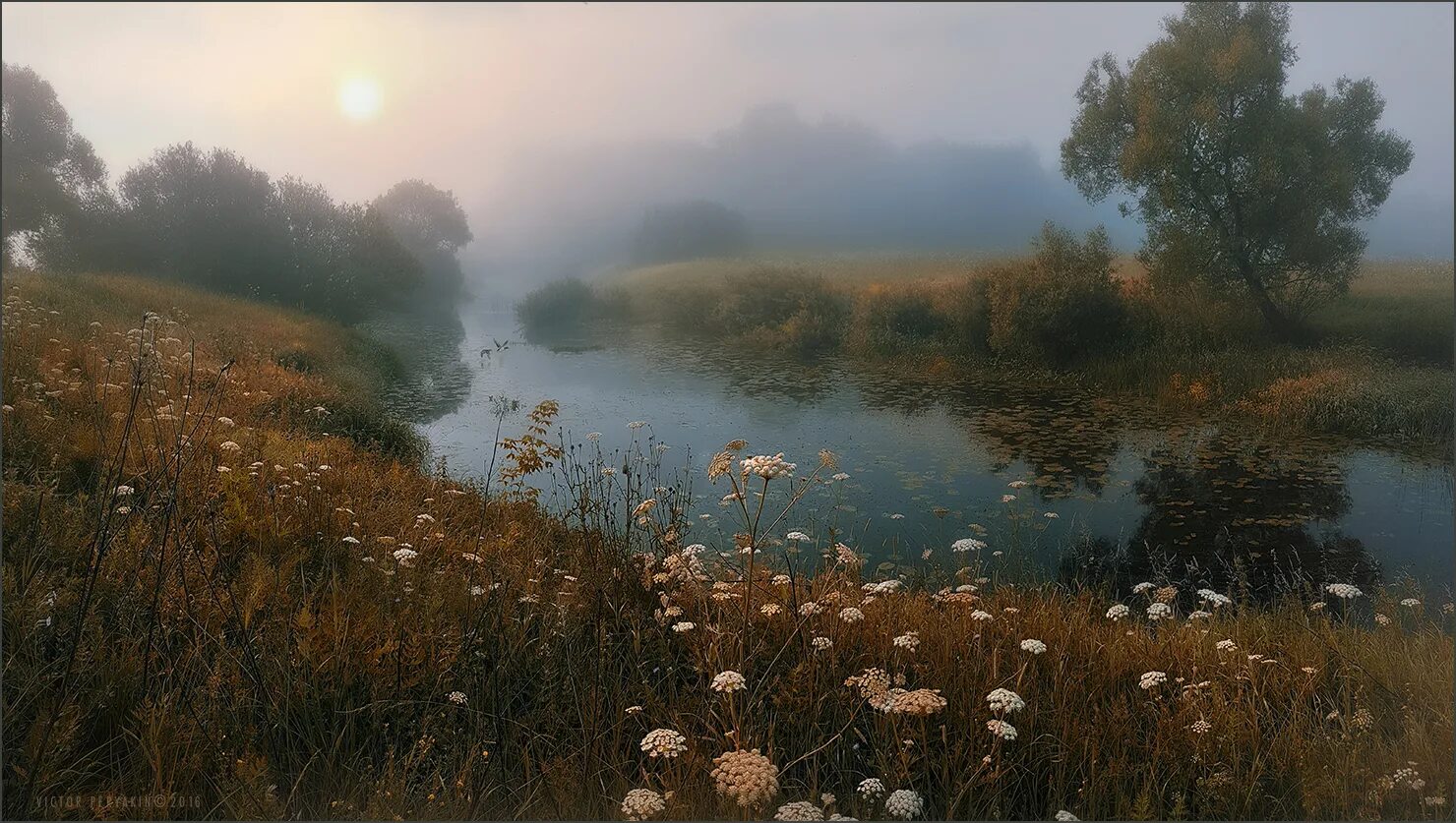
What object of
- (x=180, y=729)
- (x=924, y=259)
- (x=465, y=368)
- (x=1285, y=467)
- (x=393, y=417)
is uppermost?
(x=924, y=259)

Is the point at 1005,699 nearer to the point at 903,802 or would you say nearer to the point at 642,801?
the point at 903,802

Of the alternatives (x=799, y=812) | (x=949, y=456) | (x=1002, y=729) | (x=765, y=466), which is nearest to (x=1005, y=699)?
(x=1002, y=729)

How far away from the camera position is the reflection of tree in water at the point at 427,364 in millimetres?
4359

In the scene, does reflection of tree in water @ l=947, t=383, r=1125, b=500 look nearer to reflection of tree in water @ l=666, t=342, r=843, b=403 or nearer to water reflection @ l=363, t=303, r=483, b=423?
reflection of tree in water @ l=666, t=342, r=843, b=403

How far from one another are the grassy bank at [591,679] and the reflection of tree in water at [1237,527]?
0.73 ft

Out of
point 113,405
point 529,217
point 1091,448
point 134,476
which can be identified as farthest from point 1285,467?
point 113,405

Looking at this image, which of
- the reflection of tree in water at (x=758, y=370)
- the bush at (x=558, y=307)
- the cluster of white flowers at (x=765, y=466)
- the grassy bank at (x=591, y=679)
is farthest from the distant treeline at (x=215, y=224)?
the cluster of white flowers at (x=765, y=466)

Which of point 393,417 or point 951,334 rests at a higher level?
point 951,334

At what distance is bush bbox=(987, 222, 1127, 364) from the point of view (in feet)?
15.1

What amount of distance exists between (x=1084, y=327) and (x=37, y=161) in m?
5.84

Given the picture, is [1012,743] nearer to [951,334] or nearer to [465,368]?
[951,334]

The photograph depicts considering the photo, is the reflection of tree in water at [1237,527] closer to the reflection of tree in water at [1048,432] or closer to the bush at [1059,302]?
the reflection of tree in water at [1048,432]

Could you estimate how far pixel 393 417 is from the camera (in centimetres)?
446

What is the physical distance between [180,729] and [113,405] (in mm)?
3169
